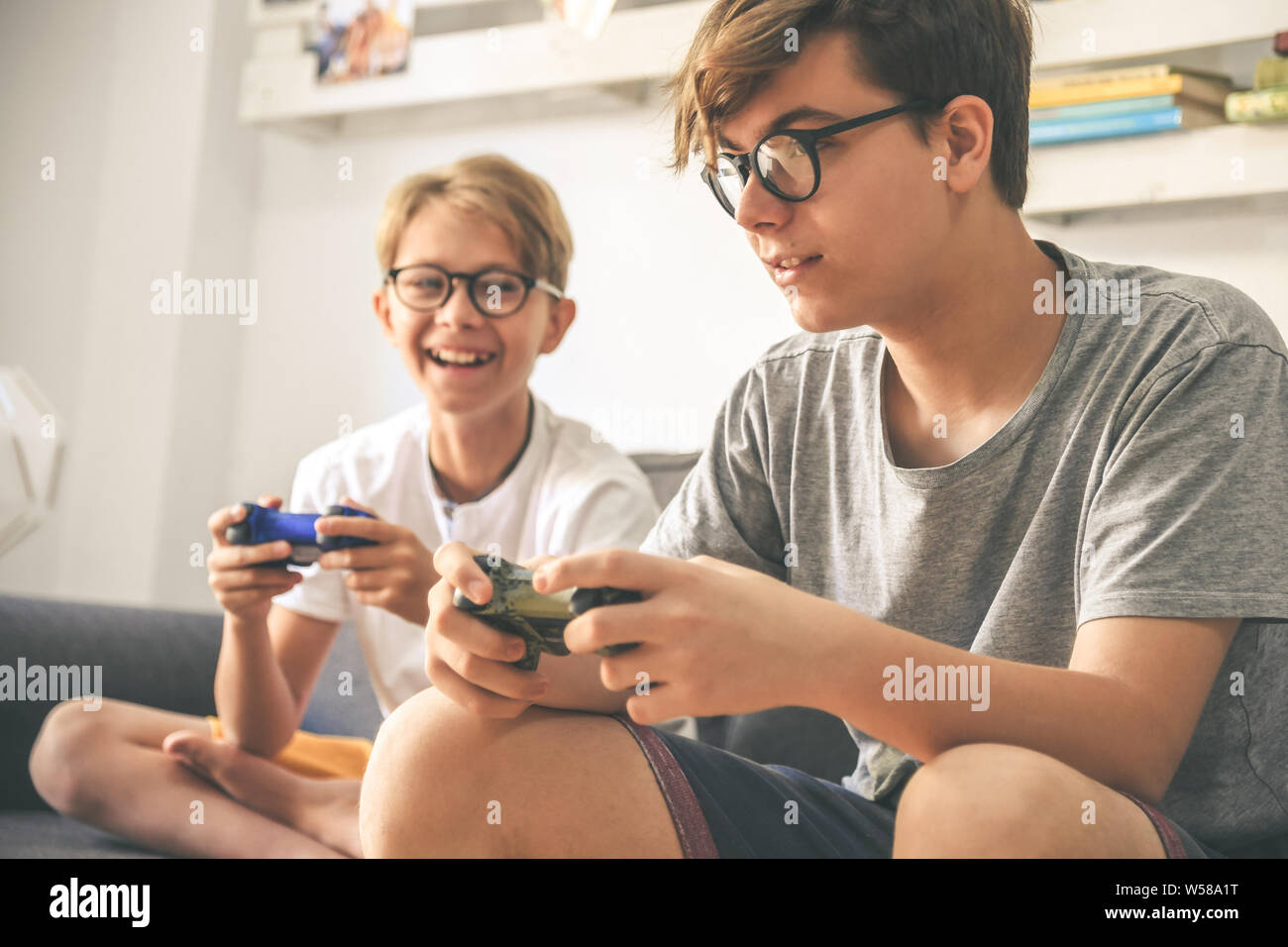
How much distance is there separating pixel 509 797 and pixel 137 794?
2.53 ft

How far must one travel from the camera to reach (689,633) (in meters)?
0.67

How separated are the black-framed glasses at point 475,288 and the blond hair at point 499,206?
0.13 ft

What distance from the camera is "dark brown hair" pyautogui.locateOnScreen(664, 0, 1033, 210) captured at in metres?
0.90

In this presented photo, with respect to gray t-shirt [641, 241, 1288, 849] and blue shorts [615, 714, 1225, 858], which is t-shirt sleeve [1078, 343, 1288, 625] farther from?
blue shorts [615, 714, 1225, 858]

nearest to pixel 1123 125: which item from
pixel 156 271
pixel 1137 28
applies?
pixel 1137 28

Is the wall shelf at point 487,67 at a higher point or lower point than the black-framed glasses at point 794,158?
higher

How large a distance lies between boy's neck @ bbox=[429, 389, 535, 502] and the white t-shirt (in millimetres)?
20

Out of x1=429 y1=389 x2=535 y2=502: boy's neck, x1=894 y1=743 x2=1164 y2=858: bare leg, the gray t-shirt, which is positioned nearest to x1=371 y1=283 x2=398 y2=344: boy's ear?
x1=429 y1=389 x2=535 y2=502: boy's neck

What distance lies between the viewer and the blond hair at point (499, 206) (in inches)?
61.4

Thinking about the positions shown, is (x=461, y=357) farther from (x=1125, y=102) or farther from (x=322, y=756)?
(x=1125, y=102)

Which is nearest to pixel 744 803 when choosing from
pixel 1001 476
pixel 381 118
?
pixel 1001 476

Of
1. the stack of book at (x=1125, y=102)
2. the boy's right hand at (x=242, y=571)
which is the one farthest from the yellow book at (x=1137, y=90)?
the boy's right hand at (x=242, y=571)

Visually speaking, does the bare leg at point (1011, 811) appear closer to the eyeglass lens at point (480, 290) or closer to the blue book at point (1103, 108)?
the eyeglass lens at point (480, 290)
